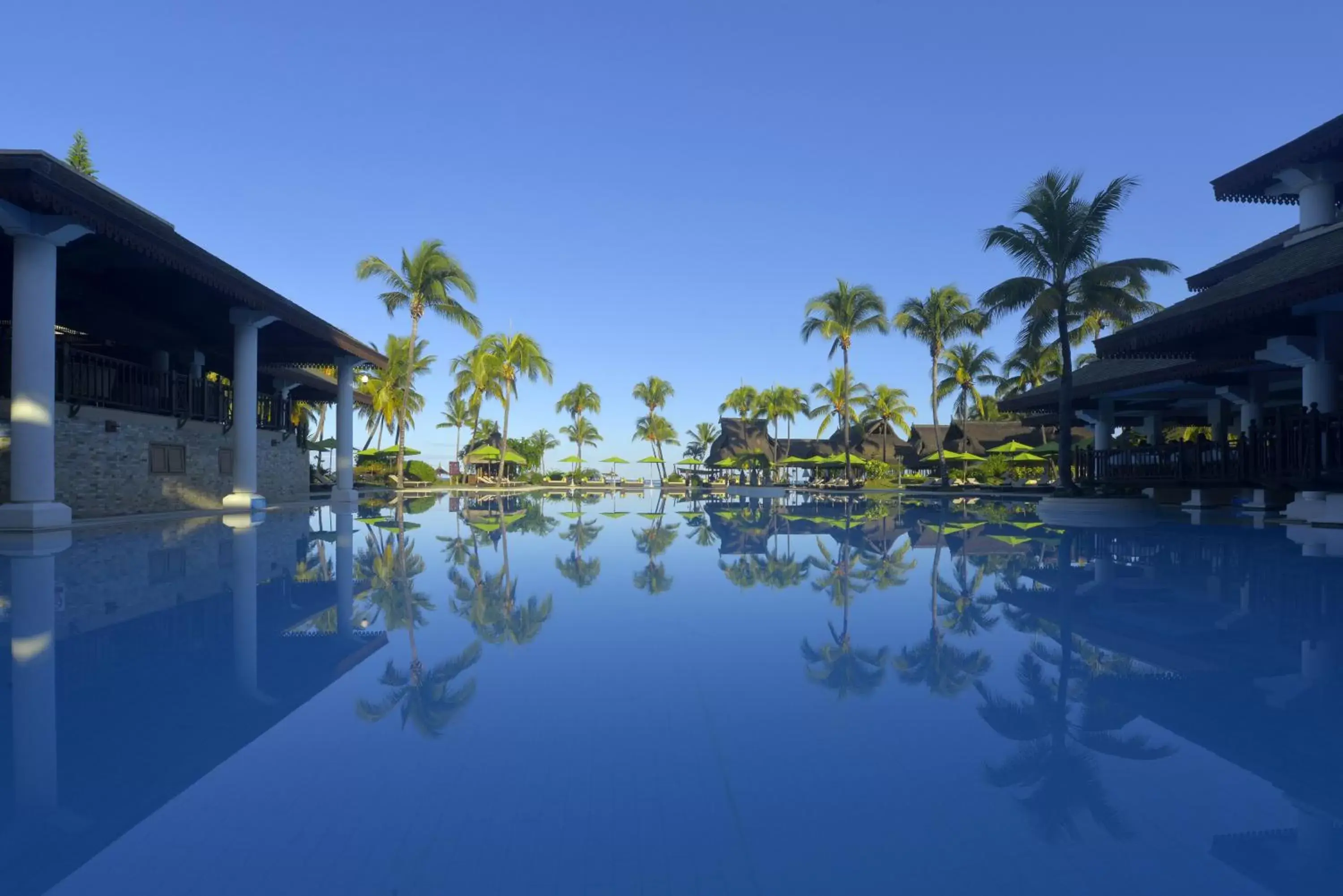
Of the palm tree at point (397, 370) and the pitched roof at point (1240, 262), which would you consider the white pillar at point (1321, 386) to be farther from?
the palm tree at point (397, 370)

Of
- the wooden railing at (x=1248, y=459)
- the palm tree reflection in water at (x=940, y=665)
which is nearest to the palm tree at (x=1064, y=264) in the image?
the wooden railing at (x=1248, y=459)

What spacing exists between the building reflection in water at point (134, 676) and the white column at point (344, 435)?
46.5ft

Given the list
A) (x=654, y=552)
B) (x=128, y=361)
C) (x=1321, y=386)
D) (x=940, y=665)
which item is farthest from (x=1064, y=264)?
(x=128, y=361)

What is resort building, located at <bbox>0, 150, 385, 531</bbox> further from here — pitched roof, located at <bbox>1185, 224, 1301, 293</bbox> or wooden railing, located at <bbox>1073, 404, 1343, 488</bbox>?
pitched roof, located at <bbox>1185, 224, 1301, 293</bbox>

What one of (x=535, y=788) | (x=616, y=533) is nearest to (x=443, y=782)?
(x=535, y=788)

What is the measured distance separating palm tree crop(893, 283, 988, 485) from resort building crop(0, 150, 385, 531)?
2714 cm

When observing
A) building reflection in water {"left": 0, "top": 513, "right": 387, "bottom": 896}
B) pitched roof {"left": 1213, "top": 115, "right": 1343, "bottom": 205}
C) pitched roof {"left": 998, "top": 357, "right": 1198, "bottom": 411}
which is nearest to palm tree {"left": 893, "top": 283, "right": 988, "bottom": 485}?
pitched roof {"left": 998, "top": 357, "right": 1198, "bottom": 411}

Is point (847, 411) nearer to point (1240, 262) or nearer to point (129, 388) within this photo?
point (1240, 262)

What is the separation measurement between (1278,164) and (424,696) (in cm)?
1934

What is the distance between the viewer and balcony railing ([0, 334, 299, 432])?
14.6m

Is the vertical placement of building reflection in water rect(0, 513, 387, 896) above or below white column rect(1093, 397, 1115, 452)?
below

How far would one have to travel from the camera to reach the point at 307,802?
2.85 m

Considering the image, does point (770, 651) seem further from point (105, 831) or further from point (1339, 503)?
point (1339, 503)

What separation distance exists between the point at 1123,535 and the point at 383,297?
94.9 feet
